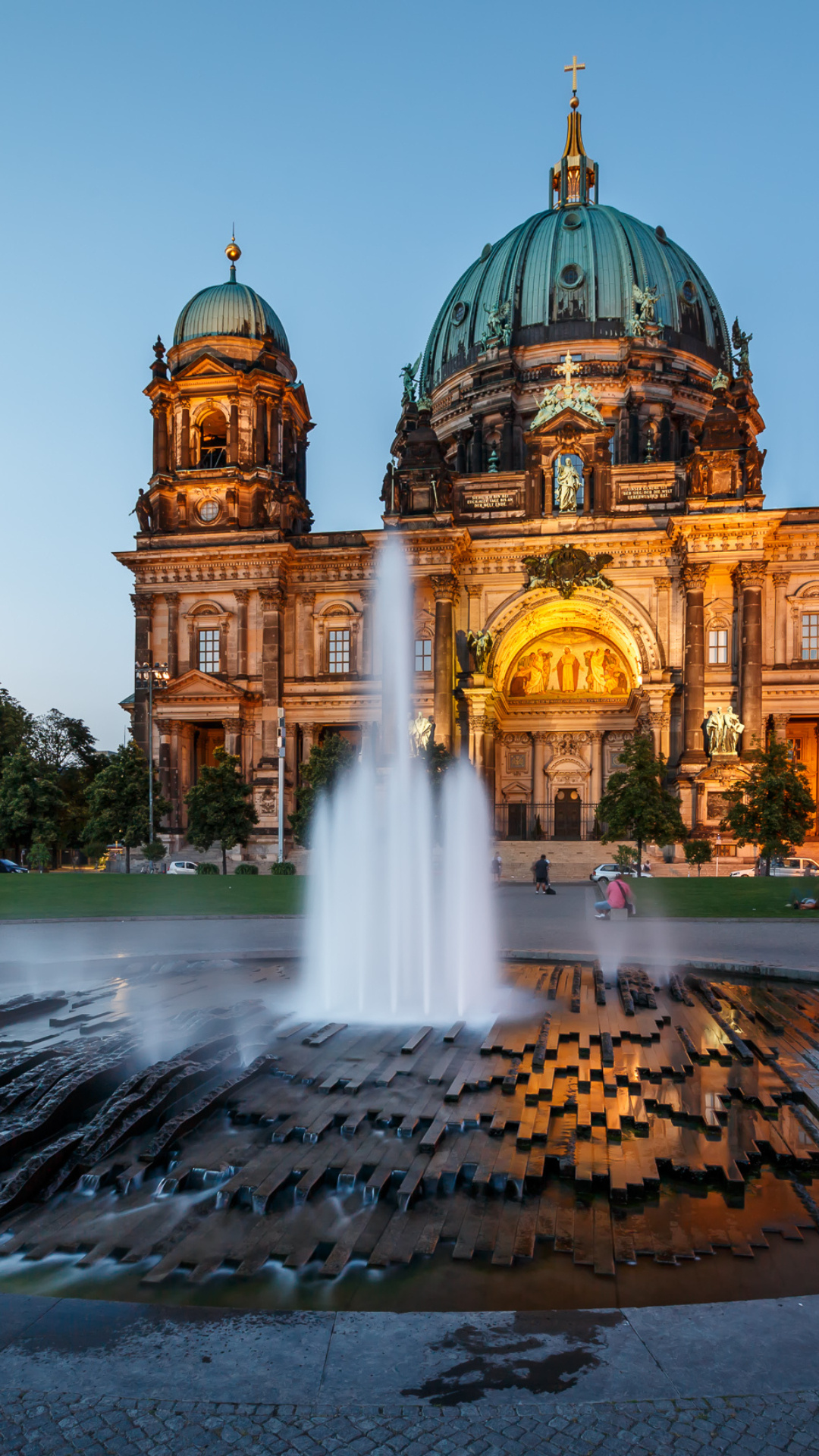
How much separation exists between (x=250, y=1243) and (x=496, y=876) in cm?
3522

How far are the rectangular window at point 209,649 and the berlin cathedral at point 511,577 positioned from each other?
127 mm

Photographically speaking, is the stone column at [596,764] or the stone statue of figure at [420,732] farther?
the stone column at [596,764]

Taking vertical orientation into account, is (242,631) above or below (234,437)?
below

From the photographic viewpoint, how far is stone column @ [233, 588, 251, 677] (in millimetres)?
52781

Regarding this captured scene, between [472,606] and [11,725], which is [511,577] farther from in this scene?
[11,725]

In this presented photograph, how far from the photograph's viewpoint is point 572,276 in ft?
207

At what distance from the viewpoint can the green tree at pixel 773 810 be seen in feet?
114

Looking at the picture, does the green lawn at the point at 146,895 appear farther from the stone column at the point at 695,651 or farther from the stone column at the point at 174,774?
the stone column at the point at 695,651

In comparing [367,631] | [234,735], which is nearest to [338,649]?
[367,631]

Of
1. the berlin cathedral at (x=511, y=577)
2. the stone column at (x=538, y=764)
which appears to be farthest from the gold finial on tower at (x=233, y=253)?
the stone column at (x=538, y=764)

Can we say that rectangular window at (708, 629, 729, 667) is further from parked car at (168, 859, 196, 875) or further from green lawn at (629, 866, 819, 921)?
parked car at (168, 859, 196, 875)

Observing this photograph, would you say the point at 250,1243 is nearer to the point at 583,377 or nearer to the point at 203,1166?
the point at 203,1166

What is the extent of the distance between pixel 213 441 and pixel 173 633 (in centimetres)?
1213

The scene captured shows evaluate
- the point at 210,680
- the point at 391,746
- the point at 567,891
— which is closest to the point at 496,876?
the point at 567,891
